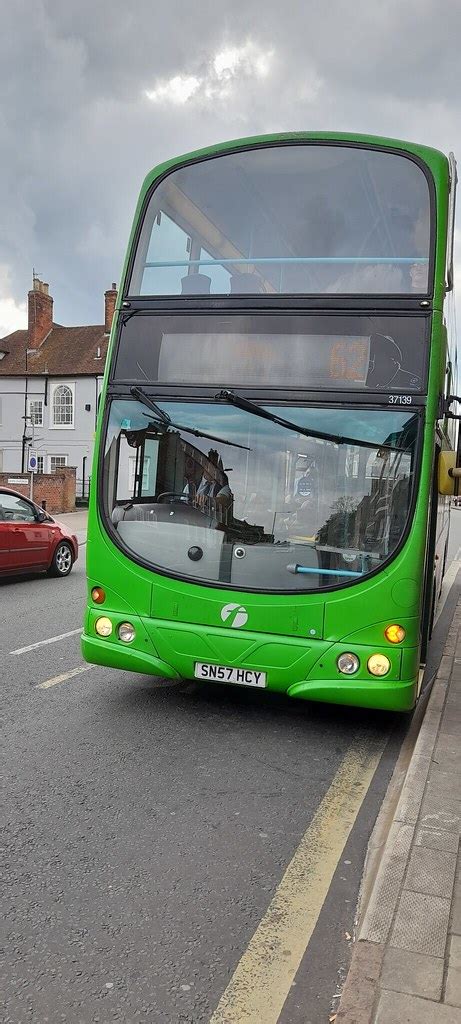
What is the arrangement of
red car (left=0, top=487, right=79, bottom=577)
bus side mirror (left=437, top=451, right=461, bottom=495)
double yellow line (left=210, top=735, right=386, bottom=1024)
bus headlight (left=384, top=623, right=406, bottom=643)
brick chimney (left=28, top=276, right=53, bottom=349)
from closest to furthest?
1. double yellow line (left=210, top=735, right=386, bottom=1024)
2. bus headlight (left=384, top=623, right=406, bottom=643)
3. bus side mirror (left=437, top=451, right=461, bottom=495)
4. red car (left=0, top=487, right=79, bottom=577)
5. brick chimney (left=28, top=276, right=53, bottom=349)

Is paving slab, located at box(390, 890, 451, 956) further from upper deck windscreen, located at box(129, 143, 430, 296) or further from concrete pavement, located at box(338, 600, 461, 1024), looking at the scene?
upper deck windscreen, located at box(129, 143, 430, 296)

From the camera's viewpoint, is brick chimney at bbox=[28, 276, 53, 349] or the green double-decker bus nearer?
the green double-decker bus

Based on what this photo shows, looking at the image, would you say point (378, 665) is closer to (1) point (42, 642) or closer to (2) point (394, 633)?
(2) point (394, 633)

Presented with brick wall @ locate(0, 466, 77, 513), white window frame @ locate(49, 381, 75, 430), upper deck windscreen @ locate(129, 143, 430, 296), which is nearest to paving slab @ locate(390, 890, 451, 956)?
upper deck windscreen @ locate(129, 143, 430, 296)

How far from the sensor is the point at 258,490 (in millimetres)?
5012

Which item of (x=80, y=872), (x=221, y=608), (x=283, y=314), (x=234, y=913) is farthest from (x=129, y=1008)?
(x=283, y=314)

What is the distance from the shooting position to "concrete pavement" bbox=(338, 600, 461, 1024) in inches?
90.5

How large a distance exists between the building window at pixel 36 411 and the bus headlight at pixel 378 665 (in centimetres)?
3583

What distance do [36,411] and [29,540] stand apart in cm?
2842

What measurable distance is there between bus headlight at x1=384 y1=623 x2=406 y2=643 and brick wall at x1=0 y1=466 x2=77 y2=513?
2434cm

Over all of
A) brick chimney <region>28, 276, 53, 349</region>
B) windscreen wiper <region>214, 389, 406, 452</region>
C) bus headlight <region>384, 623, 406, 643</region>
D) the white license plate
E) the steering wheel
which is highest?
brick chimney <region>28, 276, 53, 349</region>

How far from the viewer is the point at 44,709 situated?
550cm

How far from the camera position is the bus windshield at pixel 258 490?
481 cm

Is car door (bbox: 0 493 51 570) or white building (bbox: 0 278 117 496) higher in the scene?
white building (bbox: 0 278 117 496)
